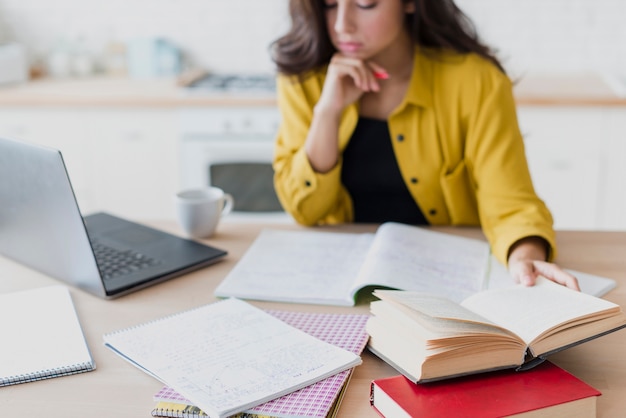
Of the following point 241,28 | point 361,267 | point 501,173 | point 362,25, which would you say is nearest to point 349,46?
point 362,25

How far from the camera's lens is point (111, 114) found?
3.02 m

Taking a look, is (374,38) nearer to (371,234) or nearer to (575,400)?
(371,234)

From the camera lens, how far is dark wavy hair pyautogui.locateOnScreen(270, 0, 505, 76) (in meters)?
1.85

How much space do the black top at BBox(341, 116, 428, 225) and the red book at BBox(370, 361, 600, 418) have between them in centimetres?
92

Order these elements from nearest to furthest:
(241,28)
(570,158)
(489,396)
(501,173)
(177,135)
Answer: (489,396) < (501,173) < (570,158) < (177,135) < (241,28)

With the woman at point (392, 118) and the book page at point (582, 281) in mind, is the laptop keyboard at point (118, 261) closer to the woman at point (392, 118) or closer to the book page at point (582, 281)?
the woman at point (392, 118)

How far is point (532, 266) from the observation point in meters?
1.34

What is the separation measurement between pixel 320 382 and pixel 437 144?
0.93 metres

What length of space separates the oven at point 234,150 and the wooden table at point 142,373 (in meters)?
1.43

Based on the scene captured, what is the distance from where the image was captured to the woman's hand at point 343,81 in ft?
5.71

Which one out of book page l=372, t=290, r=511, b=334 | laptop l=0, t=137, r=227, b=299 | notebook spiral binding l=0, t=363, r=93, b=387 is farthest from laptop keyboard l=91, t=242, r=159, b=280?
book page l=372, t=290, r=511, b=334

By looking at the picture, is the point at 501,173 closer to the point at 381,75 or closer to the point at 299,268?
the point at 381,75

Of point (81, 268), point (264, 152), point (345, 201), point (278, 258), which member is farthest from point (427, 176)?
point (264, 152)

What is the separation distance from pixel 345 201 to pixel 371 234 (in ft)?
1.02
